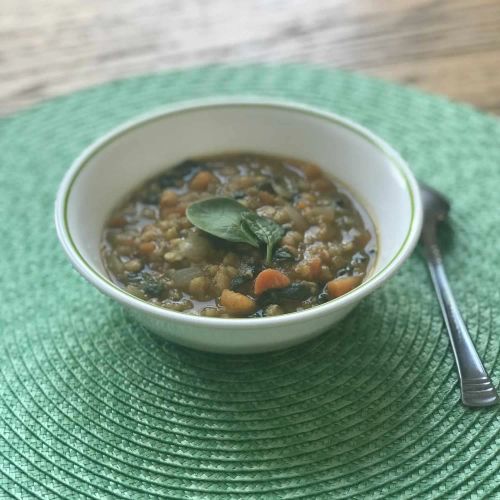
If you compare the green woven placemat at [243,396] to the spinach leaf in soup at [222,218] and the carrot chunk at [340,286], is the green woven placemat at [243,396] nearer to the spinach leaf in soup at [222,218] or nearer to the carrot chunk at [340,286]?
the carrot chunk at [340,286]

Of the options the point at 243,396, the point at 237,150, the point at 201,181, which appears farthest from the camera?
the point at 237,150

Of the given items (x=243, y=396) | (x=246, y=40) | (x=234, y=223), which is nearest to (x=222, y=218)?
(x=234, y=223)

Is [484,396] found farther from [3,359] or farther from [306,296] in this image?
[3,359]

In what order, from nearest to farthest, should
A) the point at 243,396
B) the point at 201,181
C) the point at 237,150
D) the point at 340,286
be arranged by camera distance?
the point at 243,396, the point at 340,286, the point at 201,181, the point at 237,150

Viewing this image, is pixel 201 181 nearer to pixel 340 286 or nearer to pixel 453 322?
pixel 340 286

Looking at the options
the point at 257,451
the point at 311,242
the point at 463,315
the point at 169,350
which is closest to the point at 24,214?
the point at 169,350

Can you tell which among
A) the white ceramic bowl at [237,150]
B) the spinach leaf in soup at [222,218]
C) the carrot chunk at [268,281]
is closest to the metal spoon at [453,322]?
the white ceramic bowl at [237,150]

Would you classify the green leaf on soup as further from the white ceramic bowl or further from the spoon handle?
the spoon handle
